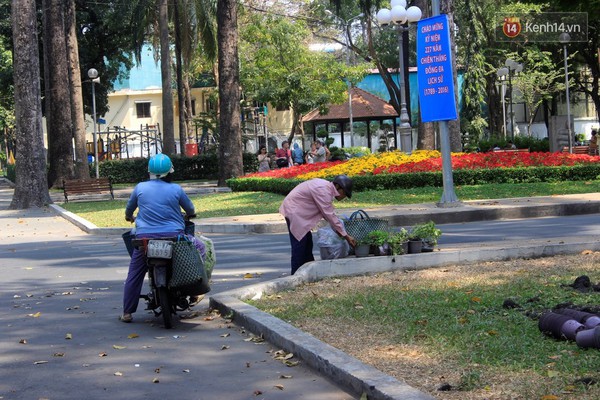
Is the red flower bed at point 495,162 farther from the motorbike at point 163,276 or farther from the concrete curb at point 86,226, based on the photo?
the motorbike at point 163,276

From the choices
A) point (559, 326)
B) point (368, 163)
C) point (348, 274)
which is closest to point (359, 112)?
point (368, 163)

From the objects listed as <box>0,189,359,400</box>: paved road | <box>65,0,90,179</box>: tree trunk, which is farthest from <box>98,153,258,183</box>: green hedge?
<box>0,189,359,400</box>: paved road

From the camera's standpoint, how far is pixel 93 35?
52.2 m

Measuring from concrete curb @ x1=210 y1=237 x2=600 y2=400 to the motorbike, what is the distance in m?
0.52

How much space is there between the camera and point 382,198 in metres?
23.3

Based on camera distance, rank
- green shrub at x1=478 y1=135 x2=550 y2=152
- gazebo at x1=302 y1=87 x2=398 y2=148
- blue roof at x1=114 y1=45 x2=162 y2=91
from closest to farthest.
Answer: green shrub at x1=478 y1=135 x2=550 y2=152
gazebo at x1=302 y1=87 x2=398 y2=148
blue roof at x1=114 y1=45 x2=162 y2=91

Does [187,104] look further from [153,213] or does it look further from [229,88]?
[153,213]

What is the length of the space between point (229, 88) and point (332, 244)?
21355 millimetres

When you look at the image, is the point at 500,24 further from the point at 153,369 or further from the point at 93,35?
the point at 153,369

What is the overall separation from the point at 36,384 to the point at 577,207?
1503cm

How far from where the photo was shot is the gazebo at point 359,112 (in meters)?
59.8

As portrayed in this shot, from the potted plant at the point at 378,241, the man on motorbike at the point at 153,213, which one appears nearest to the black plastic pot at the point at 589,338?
the man on motorbike at the point at 153,213

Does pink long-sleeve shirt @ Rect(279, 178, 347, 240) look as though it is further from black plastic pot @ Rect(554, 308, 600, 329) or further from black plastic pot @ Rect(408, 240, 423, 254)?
black plastic pot @ Rect(554, 308, 600, 329)

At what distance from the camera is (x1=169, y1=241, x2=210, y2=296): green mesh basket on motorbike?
8.80m
